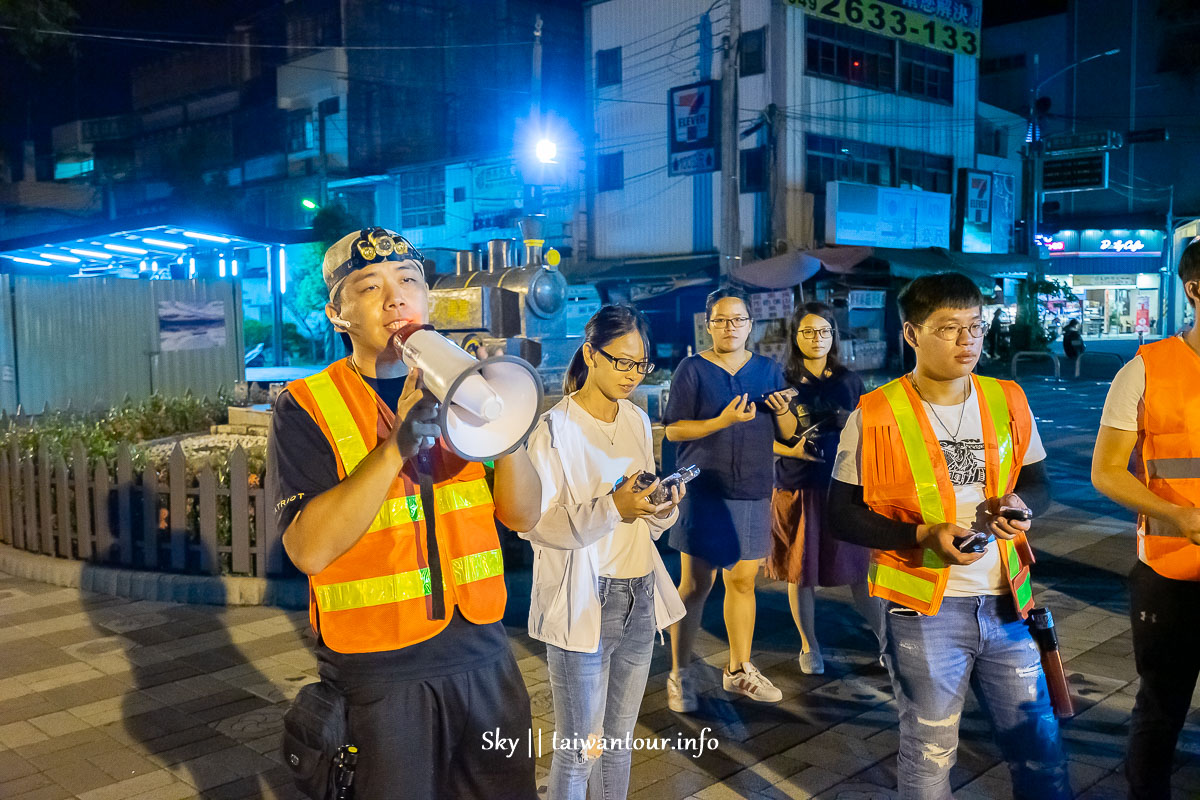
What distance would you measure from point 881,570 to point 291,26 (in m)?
42.2

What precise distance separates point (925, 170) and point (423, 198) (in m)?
16.3

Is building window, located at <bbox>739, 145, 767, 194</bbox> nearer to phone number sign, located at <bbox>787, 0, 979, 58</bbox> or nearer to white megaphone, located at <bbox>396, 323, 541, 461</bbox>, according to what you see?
phone number sign, located at <bbox>787, 0, 979, 58</bbox>

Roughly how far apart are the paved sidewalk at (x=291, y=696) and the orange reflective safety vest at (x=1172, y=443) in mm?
1193

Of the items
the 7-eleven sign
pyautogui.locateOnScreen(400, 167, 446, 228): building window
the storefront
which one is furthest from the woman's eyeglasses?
the storefront

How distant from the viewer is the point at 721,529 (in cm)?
473

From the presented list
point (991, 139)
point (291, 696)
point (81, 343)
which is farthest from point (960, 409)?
point (991, 139)

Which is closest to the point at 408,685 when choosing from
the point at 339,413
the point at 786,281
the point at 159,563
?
the point at 339,413

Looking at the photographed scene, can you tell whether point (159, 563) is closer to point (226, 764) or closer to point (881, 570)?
point (226, 764)

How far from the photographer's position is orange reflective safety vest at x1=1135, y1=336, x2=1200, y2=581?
10.1 feet

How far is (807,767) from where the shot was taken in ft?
Answer: 13.4

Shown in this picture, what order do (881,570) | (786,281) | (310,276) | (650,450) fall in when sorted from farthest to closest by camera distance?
(310,276), (786,281), (650,450), (881,570)

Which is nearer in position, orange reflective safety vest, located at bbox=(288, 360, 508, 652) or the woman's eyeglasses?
orange reflective safety vest, located at bbox=(288, 360, 508, 652)

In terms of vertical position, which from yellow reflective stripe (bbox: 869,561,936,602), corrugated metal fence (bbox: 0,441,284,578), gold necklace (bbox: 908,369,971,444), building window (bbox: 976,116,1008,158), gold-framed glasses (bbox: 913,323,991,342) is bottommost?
corrugated metal fence (bbox: 0,441,284,578)

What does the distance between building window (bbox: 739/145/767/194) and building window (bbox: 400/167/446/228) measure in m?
10.8
